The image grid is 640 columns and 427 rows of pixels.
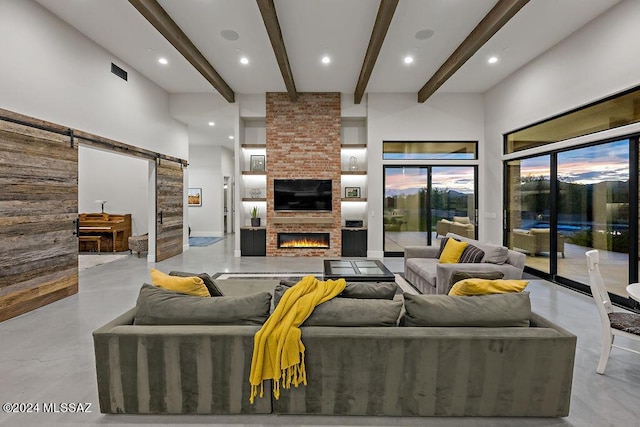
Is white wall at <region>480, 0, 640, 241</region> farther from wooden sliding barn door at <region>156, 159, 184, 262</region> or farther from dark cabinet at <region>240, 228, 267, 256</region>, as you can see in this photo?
wooden sliding barn door at <region>156, 159, 184, 262</region>

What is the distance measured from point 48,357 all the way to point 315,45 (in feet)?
17.2

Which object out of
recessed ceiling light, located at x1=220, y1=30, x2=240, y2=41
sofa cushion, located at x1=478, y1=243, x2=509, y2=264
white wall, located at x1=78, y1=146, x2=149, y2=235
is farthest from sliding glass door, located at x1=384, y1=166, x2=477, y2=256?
white wall, located at x1=78, y1=146, x2=149, y2=235

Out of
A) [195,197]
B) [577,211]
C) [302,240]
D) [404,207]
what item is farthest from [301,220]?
[195,197]

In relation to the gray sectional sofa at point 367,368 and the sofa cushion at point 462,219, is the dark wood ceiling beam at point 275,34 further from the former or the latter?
the sofa cushion at point 462,219

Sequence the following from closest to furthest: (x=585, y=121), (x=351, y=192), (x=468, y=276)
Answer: (x=468, y=276) < (x=585, y=121) < (x=351, y=192)

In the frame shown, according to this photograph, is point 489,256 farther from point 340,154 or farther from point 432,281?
point 340,154

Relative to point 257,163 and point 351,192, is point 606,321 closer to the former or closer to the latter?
point 351,192

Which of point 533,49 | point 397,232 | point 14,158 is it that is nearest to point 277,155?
point 397,232

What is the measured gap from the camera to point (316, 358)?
6.15 feet

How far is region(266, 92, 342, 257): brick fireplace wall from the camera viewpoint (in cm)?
753

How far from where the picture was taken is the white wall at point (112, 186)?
9055 millimetres

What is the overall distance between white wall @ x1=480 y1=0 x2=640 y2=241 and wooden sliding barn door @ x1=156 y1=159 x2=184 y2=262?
24.5ft

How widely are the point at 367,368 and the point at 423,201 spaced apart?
629 cm

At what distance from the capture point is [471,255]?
4.16 meters
